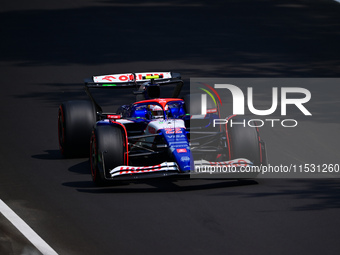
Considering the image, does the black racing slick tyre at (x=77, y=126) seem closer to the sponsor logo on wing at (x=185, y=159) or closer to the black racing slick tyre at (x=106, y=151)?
the black racing slick tyre at (x=106, y=151)

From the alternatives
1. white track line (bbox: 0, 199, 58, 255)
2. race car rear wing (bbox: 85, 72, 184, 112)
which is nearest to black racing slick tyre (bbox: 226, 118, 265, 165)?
race car rear wing (bbox: 85, 72, 184, 112)

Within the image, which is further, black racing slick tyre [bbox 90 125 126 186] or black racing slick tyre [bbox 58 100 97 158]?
black racing slick tyre [bbox 58 100 97 158]

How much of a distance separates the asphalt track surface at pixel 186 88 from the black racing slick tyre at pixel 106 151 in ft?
0.87

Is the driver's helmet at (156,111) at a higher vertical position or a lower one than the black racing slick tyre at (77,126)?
higher

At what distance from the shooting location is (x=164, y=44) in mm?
24422

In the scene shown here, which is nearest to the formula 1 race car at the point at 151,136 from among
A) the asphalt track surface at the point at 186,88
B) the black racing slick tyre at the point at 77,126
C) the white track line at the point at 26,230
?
the black racing slick tyre at the point at 77,126

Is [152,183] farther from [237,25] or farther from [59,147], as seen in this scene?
[237,25]

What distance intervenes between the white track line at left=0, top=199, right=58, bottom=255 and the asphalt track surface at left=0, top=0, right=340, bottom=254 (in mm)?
96

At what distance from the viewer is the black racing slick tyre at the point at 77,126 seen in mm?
12805

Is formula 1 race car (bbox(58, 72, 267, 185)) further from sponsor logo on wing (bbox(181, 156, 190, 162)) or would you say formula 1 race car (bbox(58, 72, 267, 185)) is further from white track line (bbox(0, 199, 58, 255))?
white track line (bbox(0, 199, 58, 255))

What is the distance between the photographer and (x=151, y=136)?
11609mm

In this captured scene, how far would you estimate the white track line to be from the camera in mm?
8461

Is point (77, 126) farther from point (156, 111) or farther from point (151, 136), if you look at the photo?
point (151, 136)


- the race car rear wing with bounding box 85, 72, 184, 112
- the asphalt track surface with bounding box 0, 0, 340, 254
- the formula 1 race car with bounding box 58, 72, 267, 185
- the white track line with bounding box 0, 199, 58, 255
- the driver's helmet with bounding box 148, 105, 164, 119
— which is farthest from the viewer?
the race car rear wing with bounding box 85, 72, 184, 112
